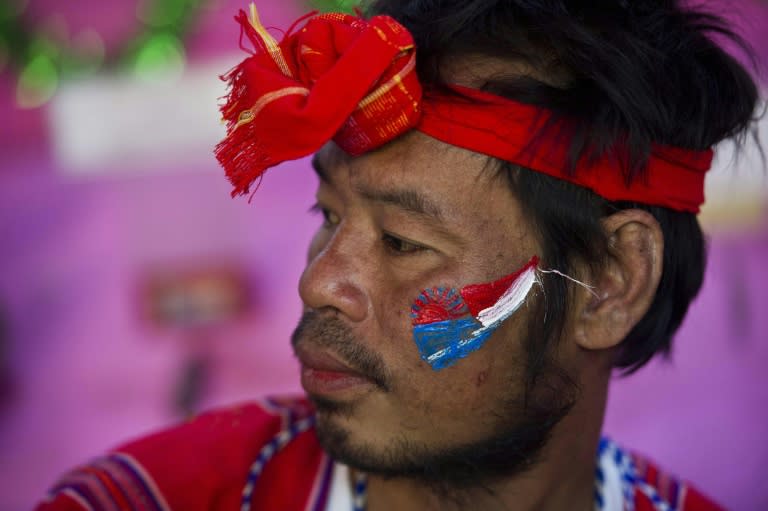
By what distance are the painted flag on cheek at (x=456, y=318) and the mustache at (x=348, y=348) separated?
10 centimetres

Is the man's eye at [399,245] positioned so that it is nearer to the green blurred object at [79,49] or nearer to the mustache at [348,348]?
the mustache at [348,348]

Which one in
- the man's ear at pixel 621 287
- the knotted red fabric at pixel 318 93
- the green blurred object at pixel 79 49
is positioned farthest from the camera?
the green blurred object at pixel 79 49

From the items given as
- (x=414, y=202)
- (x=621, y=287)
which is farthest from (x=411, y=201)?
(x=621, y=287)

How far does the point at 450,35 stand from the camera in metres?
1.94

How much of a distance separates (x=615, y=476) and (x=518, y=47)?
1.20 metres

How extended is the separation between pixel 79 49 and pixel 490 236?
276cm

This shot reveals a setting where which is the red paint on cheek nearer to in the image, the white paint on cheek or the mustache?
the white paint on cheek

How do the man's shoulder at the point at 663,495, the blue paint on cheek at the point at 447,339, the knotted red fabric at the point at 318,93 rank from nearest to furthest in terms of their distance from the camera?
the knotted red fabric at the point at 318,93 → the blue paint on cheek at the point at 447,339 → the man's shoulder at the point at 663,495

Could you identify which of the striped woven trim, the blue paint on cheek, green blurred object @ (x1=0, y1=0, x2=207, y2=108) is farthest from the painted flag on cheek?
green blurred object @ (x1=0, y1=0, x2=207, y2=108)

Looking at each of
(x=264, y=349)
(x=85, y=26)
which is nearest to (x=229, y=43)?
(x=85, y=26)

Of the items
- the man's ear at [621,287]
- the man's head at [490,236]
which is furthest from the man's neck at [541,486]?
the man's ear at [621,287]

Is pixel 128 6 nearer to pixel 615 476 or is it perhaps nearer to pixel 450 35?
pixel 450 35

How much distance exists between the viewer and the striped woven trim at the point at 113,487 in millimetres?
2049

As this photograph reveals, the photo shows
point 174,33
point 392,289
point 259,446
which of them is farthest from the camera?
point 174,33
